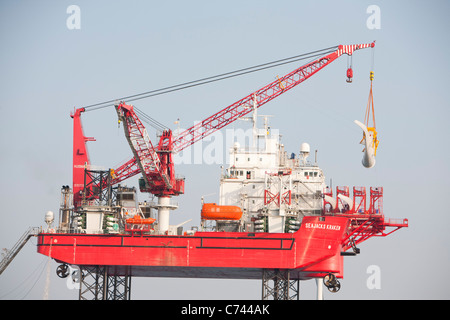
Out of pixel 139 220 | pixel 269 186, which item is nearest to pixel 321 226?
pixel 269 186

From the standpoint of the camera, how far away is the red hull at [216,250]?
75125mm

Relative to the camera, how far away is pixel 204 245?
75500 mm

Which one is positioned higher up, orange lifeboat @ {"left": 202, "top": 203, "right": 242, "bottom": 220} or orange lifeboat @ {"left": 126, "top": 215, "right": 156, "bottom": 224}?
orange lifeboat @ {"left": 202, "top": 203, "right": 242, "bottom": 220}

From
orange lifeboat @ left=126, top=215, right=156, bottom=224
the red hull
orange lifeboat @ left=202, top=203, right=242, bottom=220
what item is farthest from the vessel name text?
orange lifeboat @ left=126, top=215, right=156, bottom=224

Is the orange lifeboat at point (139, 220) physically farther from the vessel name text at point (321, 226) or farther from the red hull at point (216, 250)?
the vessel name text at point (321, 226)

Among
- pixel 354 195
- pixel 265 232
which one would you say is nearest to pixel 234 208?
pixel 265 232

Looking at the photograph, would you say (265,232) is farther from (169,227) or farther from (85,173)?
(85,173)

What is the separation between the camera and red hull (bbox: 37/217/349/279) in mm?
75125

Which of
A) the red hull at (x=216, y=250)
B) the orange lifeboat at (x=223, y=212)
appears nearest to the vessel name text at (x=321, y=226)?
the red hull at (x=216, y=250)

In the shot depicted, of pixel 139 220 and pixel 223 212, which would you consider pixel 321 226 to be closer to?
pixel 223 212

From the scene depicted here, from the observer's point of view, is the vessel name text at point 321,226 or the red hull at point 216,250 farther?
the vessel name text at point 321,226

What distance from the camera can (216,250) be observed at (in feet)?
247

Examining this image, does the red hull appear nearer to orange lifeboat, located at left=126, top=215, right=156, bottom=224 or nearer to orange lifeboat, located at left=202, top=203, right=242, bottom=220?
orange lifeboat, located at left=126, top=215, right=156, bottom=224
